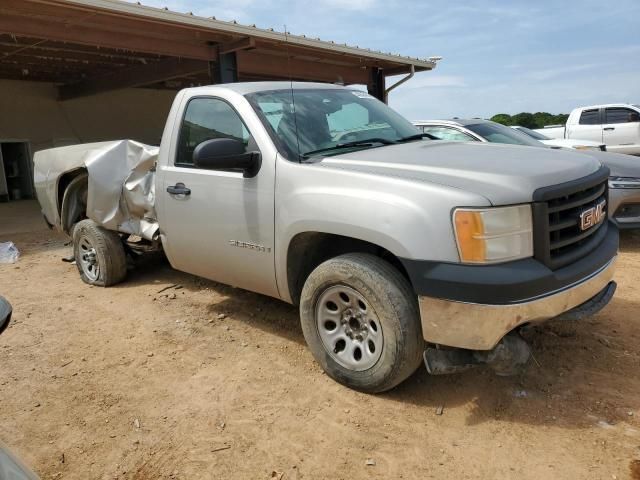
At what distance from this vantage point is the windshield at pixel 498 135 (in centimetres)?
712

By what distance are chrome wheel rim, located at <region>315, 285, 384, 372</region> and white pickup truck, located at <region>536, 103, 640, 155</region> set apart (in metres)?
12.9

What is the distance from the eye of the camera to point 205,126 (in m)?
4.12

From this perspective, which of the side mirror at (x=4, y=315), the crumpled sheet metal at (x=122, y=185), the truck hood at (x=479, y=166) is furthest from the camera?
the crumpled sheet metal at (x=122, y=185)

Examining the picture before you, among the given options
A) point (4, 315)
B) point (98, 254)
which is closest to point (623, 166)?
point (98, 254)

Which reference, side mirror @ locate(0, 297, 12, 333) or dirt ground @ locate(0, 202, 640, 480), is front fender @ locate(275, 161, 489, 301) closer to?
dirt ground @ locate(0, 202, 640, 480)

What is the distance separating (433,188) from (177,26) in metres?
8.11

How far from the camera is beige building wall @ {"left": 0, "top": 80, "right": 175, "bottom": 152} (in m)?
15.5

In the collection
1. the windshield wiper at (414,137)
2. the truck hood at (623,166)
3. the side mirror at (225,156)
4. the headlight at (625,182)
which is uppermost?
the windshield wiper at (414,137)

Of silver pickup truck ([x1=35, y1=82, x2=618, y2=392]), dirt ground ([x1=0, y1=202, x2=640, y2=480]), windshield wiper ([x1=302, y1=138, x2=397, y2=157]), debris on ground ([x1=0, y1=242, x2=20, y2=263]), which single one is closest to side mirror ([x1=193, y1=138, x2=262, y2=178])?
silver pickup truck ([x1=35, y1=82, x2=618, y2=392])

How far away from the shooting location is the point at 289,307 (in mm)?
4684

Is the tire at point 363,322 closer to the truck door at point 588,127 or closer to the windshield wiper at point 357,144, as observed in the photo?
the windshield wiper at point 357,144

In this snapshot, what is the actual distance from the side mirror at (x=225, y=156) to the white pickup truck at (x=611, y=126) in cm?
1282

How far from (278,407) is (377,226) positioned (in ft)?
4.00

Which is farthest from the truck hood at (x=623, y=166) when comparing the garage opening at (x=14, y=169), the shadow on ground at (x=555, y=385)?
the garage opening at (x=14, y=169)
